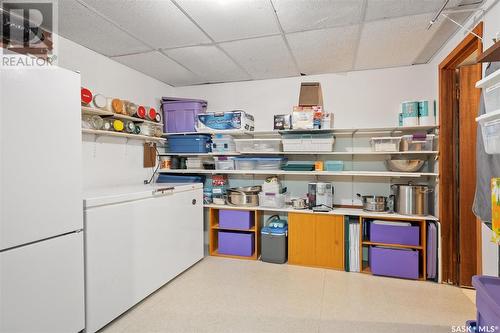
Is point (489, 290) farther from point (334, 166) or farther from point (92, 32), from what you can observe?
point (92, 32)

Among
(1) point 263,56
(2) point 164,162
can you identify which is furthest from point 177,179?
(1) point 263,56

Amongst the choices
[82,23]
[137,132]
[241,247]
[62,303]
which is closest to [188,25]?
[82,23]

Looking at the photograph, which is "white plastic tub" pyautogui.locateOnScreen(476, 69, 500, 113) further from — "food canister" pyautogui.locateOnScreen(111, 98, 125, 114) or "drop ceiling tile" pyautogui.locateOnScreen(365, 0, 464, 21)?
"food canister" pyautogui.locateOnScreen(111, 98, 125, 114)

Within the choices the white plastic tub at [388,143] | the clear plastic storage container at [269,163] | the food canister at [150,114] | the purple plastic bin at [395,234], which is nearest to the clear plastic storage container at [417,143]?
the white plastic tub at [388,143]

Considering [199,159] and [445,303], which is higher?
[199,159]

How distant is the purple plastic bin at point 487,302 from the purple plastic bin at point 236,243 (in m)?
2.35

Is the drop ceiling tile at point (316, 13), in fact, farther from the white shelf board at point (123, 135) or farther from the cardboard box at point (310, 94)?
the white shelf board at point (123, 135)

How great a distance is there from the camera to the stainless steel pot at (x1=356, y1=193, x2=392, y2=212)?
2.94m

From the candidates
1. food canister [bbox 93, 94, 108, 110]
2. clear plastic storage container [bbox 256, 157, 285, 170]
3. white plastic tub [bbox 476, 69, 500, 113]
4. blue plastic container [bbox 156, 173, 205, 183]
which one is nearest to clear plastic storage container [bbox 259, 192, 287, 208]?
clear plastic storage container [bbox 256, 157, 285, 170]

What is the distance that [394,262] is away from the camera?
2.77 m

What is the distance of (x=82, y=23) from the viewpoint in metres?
2.18

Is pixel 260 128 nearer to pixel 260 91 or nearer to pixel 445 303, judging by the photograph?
pixel 260 91

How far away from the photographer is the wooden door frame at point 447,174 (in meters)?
2.58

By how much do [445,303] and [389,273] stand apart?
558 millimetres
